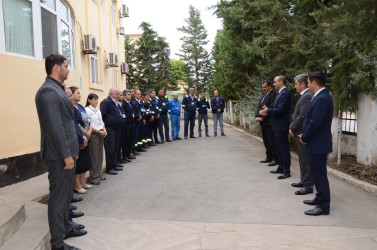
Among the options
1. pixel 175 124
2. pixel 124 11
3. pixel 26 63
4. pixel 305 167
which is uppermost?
pixel 124 11

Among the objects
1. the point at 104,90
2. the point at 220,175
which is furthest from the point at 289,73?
the point at 104,90

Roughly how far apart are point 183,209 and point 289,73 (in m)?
5.35

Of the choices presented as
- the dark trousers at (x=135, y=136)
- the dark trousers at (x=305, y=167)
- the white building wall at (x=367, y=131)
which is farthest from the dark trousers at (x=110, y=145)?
the white building wall at (x=367, y=131)

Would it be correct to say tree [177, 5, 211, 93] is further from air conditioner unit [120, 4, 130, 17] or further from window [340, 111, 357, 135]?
window [340, 111, 357, 135]

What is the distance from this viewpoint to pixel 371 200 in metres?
5.29

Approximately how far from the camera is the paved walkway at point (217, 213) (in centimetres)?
386

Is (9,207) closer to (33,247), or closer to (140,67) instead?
(33,247)

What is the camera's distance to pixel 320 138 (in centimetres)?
470

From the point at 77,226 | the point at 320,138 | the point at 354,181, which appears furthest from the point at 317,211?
the point at 77,226

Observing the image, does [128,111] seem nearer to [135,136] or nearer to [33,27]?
[135,136]

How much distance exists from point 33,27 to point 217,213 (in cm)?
597

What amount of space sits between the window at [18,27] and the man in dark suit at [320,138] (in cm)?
593

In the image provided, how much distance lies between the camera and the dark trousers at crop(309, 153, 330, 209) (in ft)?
15.2

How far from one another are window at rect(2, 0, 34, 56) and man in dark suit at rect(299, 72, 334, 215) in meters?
5.93
